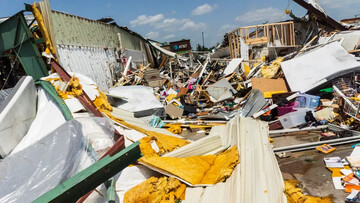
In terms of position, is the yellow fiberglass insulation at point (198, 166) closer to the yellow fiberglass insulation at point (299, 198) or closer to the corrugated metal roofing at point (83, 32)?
the yellow fiberglass insulation at point (299, 198)

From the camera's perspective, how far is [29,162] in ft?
9.68

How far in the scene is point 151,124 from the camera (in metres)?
6.80

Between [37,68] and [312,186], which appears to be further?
[37,68]

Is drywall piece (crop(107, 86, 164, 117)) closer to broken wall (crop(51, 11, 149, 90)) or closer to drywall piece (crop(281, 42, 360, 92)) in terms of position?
broken wall (crop(51, 11, 149, 90))

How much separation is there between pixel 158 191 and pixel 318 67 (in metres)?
6.97

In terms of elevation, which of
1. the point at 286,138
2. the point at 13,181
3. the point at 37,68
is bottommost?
the point at 286,138

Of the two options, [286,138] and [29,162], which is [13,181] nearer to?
[29,162]

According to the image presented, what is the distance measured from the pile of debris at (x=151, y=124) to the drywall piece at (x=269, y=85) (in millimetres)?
35

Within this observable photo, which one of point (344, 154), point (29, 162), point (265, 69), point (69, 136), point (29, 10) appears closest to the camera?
point (29, 162)

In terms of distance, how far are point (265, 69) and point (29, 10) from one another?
8.30 metres

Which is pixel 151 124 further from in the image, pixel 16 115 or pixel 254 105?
pixel 16 115

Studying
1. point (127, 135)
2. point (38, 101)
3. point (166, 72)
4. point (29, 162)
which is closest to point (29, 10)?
point (38, 101)

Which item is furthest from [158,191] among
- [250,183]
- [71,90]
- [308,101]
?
[308,101]

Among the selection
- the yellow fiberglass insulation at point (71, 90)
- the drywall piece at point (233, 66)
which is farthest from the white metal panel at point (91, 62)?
the drywall piece at point (233, 66)
